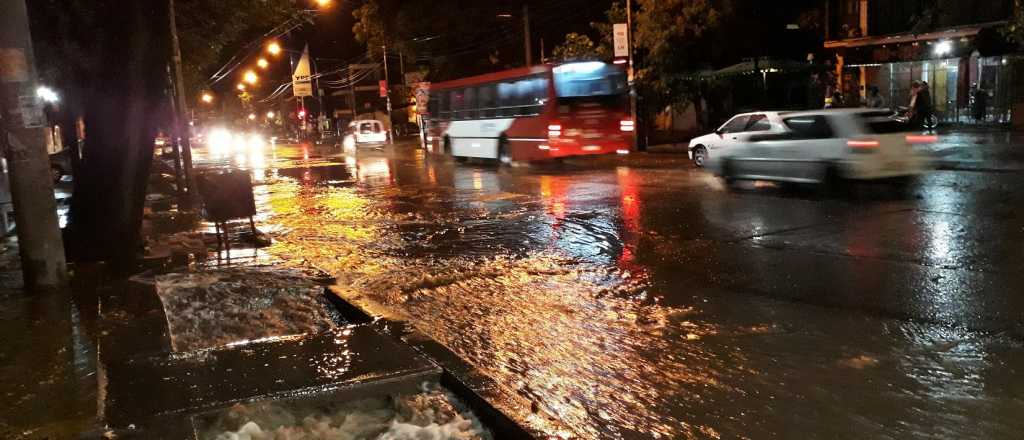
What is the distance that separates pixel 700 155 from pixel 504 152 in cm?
659

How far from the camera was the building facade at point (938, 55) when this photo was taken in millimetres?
25562

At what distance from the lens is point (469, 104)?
2719 centimetres

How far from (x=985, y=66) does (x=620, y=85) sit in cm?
1255

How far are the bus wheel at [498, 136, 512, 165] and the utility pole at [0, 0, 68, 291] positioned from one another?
1789cm

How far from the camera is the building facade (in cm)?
2556

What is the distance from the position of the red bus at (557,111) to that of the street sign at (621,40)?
11.3 ft

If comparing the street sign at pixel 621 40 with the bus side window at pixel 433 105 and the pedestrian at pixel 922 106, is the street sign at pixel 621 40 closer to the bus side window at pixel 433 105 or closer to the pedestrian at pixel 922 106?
the bus side window at pixel 433 105

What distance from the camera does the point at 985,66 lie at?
1029 inches

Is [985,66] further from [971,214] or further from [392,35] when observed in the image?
[392,35]

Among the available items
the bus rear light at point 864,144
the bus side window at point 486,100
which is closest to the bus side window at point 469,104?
the bus side window at point 486,100

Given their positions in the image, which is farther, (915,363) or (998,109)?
(998,109)

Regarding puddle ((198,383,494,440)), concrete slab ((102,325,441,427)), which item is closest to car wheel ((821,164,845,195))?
concrete slab ((102,325,441,427))

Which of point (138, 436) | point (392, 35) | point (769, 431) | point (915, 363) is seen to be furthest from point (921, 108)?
point (392, 35)

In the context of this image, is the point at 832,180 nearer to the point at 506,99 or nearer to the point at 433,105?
the point at 506,99
